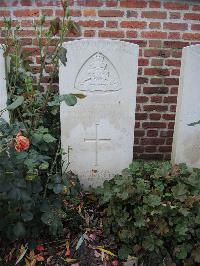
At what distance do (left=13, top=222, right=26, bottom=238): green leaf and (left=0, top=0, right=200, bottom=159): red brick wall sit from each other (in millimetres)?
1629

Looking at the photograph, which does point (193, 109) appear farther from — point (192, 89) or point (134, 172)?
point (134, 172)

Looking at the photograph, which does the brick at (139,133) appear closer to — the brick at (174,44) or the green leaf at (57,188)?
the brick at (174,44)

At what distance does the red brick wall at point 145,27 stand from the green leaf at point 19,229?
1629 mm

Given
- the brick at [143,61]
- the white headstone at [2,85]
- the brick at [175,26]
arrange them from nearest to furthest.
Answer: the white headstone at [2,85], the brick at [175,26], the brick at [143,61]

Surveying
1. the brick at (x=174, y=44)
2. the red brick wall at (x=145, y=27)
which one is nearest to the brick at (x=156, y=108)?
the red brick wall at (x=145, y=27)

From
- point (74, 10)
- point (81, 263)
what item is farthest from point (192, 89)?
point (81, 263)

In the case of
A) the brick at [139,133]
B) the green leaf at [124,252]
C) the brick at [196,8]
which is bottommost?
the green leaf at [124,252]

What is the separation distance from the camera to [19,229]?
2.11 metres

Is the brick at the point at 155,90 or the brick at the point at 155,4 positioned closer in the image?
the brick at the point at 155,4

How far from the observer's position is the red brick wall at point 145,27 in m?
3.00

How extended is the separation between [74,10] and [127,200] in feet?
5.66

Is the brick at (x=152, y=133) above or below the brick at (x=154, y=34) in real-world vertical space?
below

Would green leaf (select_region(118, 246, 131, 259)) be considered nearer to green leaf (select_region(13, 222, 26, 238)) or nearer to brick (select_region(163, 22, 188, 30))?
green leaf (select_region(13, 222, 26, 238))

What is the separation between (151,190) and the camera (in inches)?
93.4
